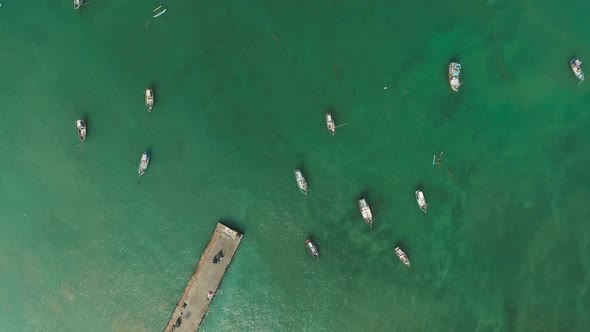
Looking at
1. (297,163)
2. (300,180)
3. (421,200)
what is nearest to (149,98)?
(297,163)

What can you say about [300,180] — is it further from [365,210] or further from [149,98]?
[149,98]

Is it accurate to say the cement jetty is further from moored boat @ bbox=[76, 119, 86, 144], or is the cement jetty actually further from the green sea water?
moored boat @ bbox=[76, 119, 86, 144]

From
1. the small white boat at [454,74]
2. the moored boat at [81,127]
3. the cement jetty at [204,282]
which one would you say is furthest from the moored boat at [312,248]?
the moored boat at [81,127]

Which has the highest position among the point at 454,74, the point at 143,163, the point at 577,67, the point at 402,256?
the point at 577,67

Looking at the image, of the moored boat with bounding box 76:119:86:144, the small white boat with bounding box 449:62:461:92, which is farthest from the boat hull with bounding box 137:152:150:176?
the small white boat with bounding box 449:62:461:92

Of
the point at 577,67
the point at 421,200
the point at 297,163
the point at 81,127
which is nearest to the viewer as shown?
the point at 81,127

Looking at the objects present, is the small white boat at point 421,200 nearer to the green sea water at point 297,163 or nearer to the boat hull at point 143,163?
the green sea water at point 297,163

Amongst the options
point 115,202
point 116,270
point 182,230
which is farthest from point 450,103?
point 116,270
